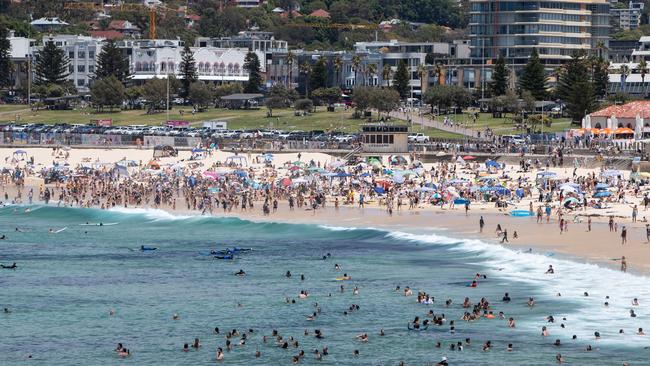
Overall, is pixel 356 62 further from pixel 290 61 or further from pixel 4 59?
pixel 4 59

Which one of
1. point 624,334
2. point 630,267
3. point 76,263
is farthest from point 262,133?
point 624,334

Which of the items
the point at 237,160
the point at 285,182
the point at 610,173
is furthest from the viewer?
the point at 237,160

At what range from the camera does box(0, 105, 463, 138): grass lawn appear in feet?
475

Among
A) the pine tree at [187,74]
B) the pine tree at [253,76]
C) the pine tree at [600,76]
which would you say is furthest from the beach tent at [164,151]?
the pine tree at [253,76]

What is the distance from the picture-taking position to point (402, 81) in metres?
160

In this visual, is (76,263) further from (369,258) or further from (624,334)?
(624,334)

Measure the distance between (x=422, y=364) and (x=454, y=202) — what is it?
38989mm

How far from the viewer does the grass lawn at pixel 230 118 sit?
14475 cm

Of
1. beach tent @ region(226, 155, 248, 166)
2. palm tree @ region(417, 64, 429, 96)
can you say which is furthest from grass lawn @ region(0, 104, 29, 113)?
beach tent @ region(226, 155, 248, 166)

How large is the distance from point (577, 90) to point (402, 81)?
31.4 metres

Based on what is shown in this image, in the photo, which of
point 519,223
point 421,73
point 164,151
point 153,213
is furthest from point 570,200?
point 421,73

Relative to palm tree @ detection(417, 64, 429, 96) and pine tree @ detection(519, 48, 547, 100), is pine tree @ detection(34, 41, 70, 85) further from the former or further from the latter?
pine tree @ detection(519, 48, 547, 100)

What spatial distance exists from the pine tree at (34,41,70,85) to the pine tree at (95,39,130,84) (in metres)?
5.73

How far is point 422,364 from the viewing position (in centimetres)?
4772
